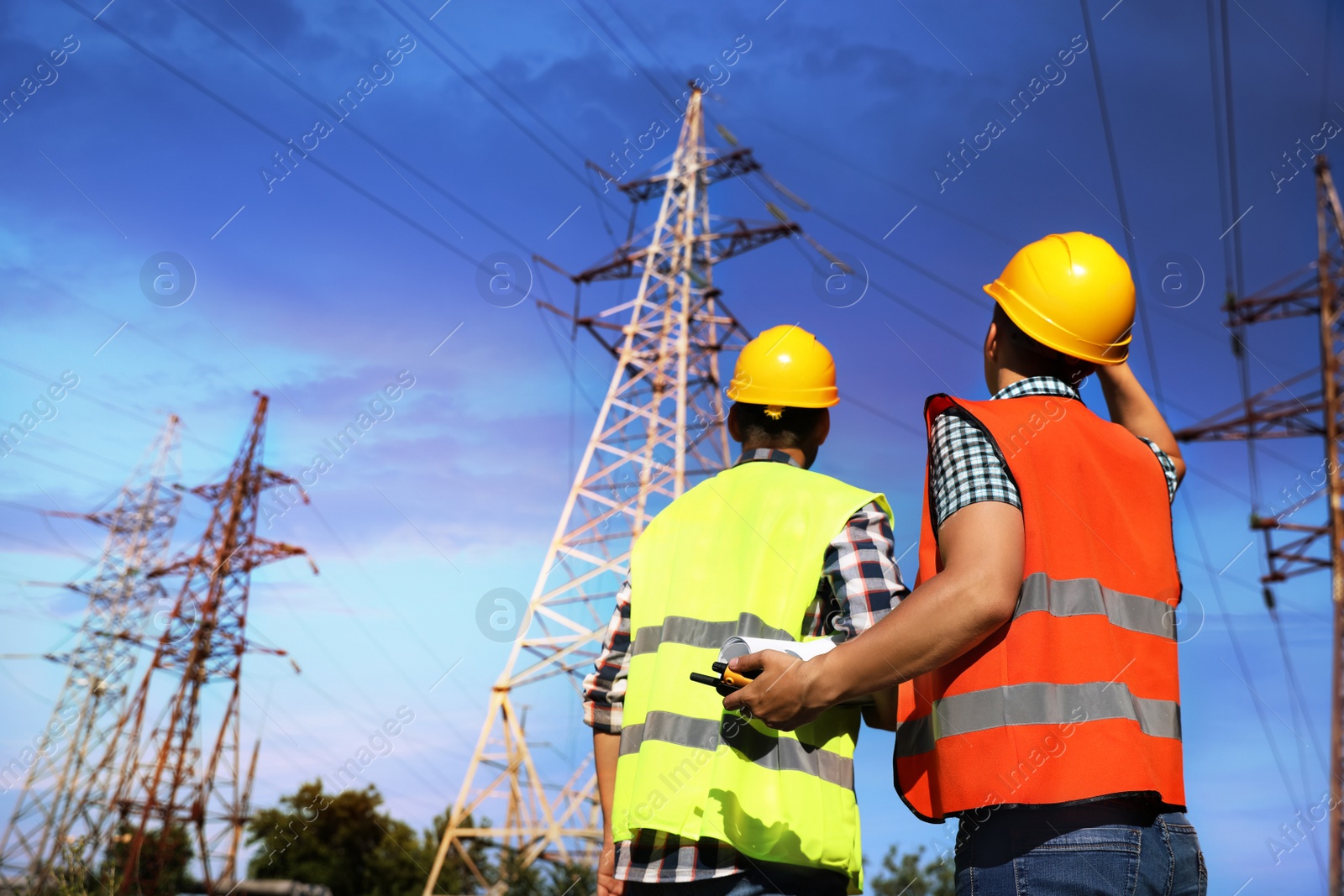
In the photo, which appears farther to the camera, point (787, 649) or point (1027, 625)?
point (787, 649)

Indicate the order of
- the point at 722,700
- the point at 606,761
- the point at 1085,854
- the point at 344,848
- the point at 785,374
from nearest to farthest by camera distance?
the point at 1085,854 → the point at 722,700 → the point at 606,761 → the point at 785,374 → the point at 344,848

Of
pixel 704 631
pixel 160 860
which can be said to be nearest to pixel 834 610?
pixel 704 631

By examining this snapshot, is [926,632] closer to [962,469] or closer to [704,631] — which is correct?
[962,469]

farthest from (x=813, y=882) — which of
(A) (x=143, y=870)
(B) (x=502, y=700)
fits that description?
(A) (x=143, y=870)

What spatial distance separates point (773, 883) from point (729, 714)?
1.09ft

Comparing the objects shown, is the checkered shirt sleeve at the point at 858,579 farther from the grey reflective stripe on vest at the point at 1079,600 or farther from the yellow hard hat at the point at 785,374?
the yellow hard hat at the point at 785,374

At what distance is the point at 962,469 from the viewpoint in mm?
1724

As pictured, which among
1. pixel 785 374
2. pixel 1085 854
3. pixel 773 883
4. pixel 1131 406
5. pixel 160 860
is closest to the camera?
pixel 1085 854

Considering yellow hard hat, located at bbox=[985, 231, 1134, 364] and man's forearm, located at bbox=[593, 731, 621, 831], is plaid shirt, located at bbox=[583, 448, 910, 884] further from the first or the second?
yellow hard hat, located at bbox=[985, 231, 1134, 364]

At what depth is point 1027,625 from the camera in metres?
1.65

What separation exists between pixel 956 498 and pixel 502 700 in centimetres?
1301

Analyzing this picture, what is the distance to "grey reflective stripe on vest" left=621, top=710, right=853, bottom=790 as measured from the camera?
1.97 m

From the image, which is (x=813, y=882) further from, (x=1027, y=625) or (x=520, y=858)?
(x=520, y=858)

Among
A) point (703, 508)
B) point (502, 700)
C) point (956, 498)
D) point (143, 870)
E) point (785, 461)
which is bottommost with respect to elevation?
point (143, 870)
